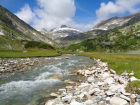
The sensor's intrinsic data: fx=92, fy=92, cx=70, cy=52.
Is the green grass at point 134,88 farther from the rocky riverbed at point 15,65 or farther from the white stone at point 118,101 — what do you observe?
the rocky riverbed at point 15,65

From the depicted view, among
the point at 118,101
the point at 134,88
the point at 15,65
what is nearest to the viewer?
the point at 118,101

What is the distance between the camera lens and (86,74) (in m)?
21.0

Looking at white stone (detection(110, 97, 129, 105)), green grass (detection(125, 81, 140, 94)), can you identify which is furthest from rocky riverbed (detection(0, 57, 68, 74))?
green grass (detection(125, 81, 140, 94))

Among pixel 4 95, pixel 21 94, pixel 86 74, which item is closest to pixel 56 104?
pixel 21 94

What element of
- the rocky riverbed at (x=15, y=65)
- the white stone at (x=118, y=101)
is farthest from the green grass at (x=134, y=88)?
the rocky riverbed at (x=15, y=65)

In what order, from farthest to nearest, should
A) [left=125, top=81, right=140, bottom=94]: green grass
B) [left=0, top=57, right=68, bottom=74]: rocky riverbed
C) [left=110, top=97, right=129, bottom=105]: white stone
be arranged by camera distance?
[left=0, top=57, right=68, bottom=74]: rocky riverbed, [left=125, top=81, right=140, bottom=94]: green grass, [left=110, top=97, right=129, bottom=105]: white stone

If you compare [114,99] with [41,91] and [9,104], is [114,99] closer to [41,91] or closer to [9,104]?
[41,91]

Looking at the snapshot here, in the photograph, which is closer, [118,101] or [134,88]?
[118,101]

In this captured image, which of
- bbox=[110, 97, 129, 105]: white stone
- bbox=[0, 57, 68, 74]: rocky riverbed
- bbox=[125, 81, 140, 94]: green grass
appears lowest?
bbox=[0, 57, 68, 74]: rocky riverbed

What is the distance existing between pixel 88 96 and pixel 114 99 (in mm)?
2529

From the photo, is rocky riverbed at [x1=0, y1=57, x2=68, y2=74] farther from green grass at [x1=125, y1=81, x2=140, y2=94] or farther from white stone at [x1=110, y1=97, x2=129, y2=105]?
green grass at [x1=125, y1=81, x2=140, y2=94]

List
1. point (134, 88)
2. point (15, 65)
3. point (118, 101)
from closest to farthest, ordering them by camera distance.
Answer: point (118, 101)
point (134, 88)
point (15, 65)

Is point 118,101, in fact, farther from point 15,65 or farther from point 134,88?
point 15,65

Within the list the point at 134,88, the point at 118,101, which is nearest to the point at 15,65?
the point at 118,101
